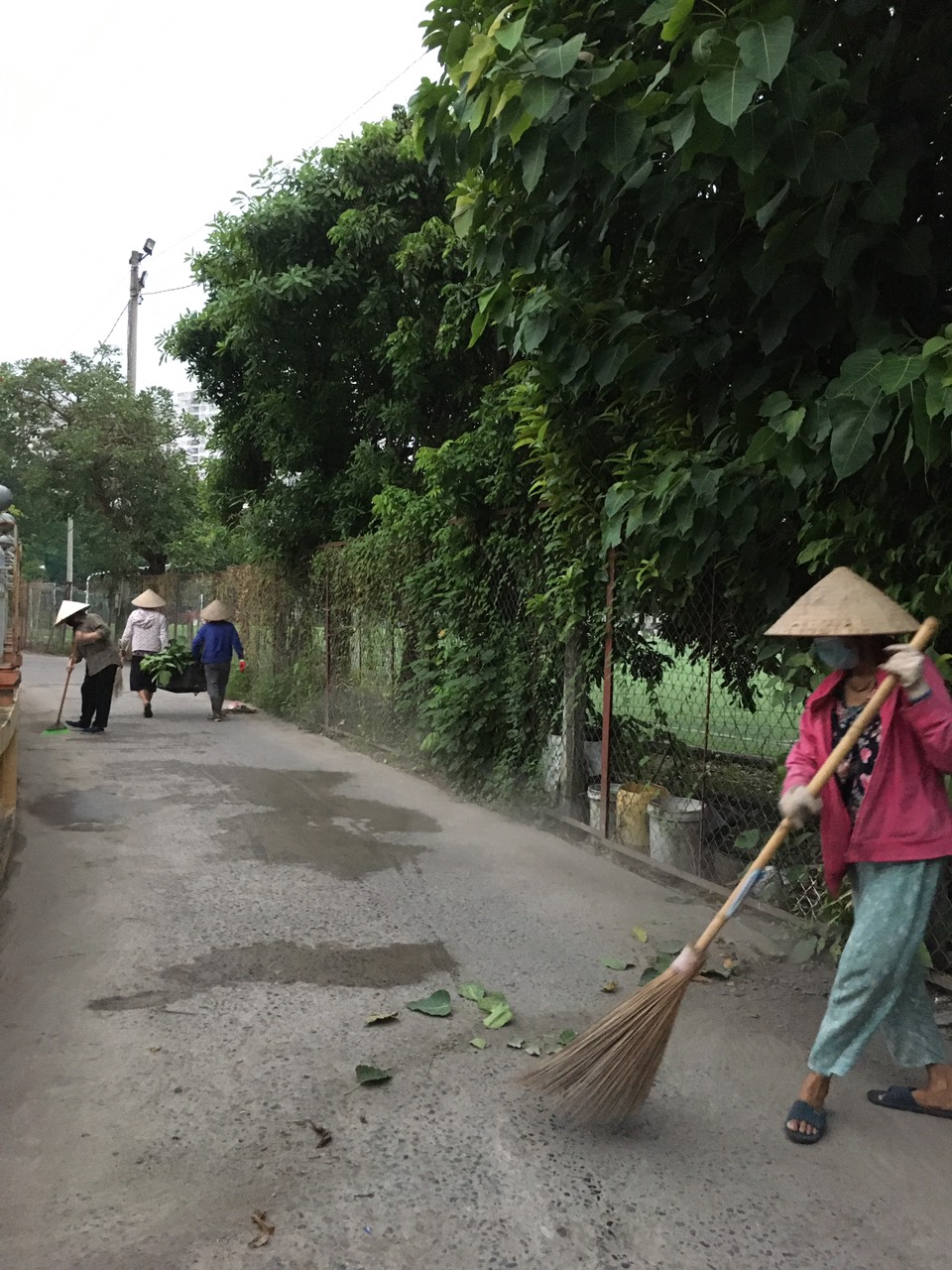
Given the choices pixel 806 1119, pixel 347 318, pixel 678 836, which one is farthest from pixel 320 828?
pixel 347 318

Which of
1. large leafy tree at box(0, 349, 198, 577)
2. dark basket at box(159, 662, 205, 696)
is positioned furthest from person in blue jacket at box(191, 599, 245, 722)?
large leafy tree at box(0, 349, 198, 577)

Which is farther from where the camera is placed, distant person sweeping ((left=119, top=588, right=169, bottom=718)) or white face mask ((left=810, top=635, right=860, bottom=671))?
distant person sweeping ((left=119, top=588, right=169, bottom=718))

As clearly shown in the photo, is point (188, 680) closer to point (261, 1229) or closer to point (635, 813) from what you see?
point (635, 813)

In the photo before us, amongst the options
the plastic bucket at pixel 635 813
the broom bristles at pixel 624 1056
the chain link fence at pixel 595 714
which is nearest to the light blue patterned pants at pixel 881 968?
the broom bristles at pixel 624 1056

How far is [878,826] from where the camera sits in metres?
2.97

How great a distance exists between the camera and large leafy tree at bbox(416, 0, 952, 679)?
312cm

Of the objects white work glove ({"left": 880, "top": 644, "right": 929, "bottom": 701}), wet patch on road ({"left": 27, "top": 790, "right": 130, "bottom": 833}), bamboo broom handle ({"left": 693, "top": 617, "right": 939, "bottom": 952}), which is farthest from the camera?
wet patch on road ({"left": 27, "top": 790, "right": 130, "bottom": 833})

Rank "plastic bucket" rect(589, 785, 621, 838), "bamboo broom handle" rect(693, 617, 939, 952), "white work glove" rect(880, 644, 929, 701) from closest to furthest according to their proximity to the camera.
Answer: "white work glove" rect(880, 644, 929, 701)
"bamboo broom handle" rect(693, 617, 939, 952)
"plastic bucket" rect(589, 785, 621, 838)

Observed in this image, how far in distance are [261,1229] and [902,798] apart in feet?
7.05

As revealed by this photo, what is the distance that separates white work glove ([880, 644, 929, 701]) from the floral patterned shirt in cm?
24

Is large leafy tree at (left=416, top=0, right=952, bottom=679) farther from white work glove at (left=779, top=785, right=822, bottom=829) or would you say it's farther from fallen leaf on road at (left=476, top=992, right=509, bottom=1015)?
fallen leaf on road at (left=476, top=992, right=509, bottom=1015)

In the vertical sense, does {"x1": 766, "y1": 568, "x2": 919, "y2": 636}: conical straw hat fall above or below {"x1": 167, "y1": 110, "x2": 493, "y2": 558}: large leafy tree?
below

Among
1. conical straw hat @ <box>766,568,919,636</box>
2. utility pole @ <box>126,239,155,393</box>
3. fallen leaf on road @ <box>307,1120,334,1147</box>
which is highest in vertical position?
utility pole @ <box>126,239,155,393</box>

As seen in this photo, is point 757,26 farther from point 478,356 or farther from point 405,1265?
point 478,356
